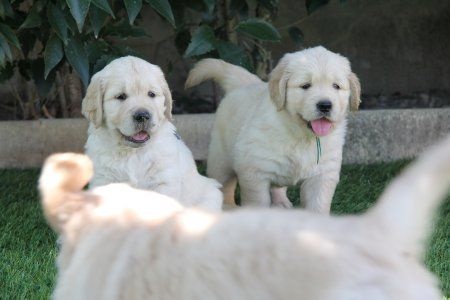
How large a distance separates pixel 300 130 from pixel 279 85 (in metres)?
0.27

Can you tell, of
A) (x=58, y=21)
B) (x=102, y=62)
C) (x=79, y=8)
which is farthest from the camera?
(x=102, y=62)

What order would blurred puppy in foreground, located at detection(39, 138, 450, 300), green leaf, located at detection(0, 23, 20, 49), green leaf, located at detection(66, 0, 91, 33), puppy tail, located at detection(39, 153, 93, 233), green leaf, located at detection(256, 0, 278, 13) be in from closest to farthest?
blurred puppy in foreground, located at detection(39, 138, 450, 300) < puppy tail, located at detection(39, 153, 93, 233) < green leaf, located at detection(66, 0, 91, 33) < green leaf, located at detection(0, 23, 20, 49) < green leaf, located at detection(256, 0, 278, 13)

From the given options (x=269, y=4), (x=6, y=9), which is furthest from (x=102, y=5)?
(x=269, y=4)

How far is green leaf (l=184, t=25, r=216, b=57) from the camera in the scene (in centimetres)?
471

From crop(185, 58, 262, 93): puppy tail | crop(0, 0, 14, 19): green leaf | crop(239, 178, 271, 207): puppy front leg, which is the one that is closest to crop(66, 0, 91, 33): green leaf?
crop(0, 0, 14, 19): green leaf

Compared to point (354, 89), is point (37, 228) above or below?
below

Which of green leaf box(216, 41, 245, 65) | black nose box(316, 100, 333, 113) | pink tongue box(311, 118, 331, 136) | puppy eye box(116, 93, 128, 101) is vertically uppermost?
green leaf box(216, 41, 245, 65)

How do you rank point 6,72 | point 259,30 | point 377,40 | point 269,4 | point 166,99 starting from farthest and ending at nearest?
point 377,40
point 269,4
point 6,72
point 259,30
point 166,99

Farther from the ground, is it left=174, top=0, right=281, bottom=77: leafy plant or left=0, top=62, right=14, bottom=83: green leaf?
left=174, top=0, right=281, bottom=77: leafy plant

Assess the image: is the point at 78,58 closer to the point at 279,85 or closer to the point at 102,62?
the point at 102,62

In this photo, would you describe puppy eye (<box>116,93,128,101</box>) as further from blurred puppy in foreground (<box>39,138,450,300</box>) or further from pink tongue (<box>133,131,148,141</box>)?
blurred puppy in foreground (<box>39,138,450,300</box>)

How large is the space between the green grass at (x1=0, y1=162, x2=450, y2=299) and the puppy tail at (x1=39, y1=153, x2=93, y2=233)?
1320 millimetres

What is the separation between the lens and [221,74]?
5090 mm

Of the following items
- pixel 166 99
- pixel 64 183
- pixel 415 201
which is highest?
pixel 415 201
